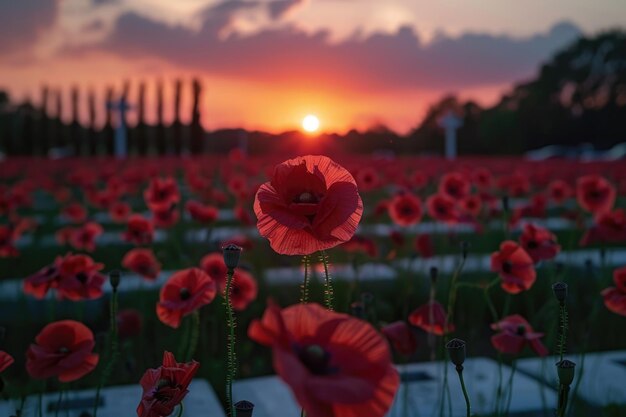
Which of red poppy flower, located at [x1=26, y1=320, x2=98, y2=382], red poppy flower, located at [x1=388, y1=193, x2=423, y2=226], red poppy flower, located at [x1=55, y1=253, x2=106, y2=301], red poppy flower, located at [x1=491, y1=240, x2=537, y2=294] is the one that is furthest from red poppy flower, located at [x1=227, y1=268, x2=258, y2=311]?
red poppy flower, located at [x1=388, y1=193, x2=423, y2=226]

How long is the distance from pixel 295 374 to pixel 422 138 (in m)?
45.5

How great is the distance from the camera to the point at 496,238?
23.6ft

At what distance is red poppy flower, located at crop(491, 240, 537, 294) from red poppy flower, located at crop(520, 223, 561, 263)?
247 mm

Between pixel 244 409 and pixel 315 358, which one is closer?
pixel 315 358

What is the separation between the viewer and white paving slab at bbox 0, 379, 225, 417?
2.55 m

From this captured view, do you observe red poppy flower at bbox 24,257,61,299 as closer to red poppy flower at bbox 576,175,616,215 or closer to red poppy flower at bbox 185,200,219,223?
red poppy flower at bbox 185,200,219,223

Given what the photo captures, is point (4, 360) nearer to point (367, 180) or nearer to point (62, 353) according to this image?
point (62, 353)

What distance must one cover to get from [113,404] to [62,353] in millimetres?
1012

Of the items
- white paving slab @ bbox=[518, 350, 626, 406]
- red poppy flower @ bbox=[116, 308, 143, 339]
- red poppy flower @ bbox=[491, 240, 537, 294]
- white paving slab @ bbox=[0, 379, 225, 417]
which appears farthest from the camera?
red poppy flower @ bbox=[116, 308, 143, 339]

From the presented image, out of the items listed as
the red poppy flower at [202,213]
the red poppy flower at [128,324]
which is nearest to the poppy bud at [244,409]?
the red poppy flower at [128,324]

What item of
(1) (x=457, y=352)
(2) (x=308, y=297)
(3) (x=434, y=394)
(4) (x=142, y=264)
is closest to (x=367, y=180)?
(2) (x=308, y=297)

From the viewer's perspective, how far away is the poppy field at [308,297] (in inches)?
36.5

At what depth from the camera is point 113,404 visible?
265cm

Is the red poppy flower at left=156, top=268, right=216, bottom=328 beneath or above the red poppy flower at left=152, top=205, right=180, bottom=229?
beneath
